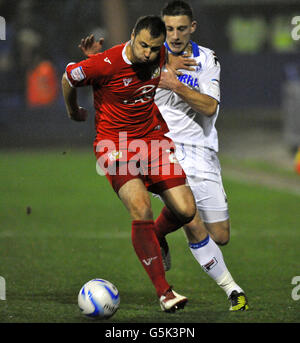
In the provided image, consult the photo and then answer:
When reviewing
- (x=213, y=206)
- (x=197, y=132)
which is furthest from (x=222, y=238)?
(x=197, y=132)

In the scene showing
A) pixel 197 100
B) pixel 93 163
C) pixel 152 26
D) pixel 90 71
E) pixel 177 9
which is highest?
pixel 177 9

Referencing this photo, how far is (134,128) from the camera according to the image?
649cm

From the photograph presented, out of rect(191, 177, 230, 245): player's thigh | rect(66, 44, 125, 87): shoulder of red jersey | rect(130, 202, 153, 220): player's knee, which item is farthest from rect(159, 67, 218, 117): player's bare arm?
rect(130, 202, 153, 220): player's knee

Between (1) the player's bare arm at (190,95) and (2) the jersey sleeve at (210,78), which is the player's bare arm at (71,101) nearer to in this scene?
(1) the player's bare arm at (190,95)

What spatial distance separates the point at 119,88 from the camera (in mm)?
6395

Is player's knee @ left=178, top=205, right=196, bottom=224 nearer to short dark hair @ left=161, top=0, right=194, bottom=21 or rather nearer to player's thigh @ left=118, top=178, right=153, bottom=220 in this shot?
player's thigh @ left=118, top=178, right=153, bottom=220

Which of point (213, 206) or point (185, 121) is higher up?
point (185, 121)

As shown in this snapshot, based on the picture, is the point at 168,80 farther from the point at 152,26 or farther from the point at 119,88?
the point at 152,26

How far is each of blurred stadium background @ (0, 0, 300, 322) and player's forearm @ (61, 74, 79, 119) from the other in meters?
1.19

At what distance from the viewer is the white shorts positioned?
739 centimetres

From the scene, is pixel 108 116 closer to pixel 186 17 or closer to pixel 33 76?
pixel 186 17

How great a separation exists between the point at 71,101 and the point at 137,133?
55 cm

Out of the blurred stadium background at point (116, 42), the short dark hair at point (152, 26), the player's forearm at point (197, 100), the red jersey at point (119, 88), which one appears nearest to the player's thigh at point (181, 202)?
the red jersey at point (119, 88)

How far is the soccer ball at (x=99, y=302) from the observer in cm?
604
